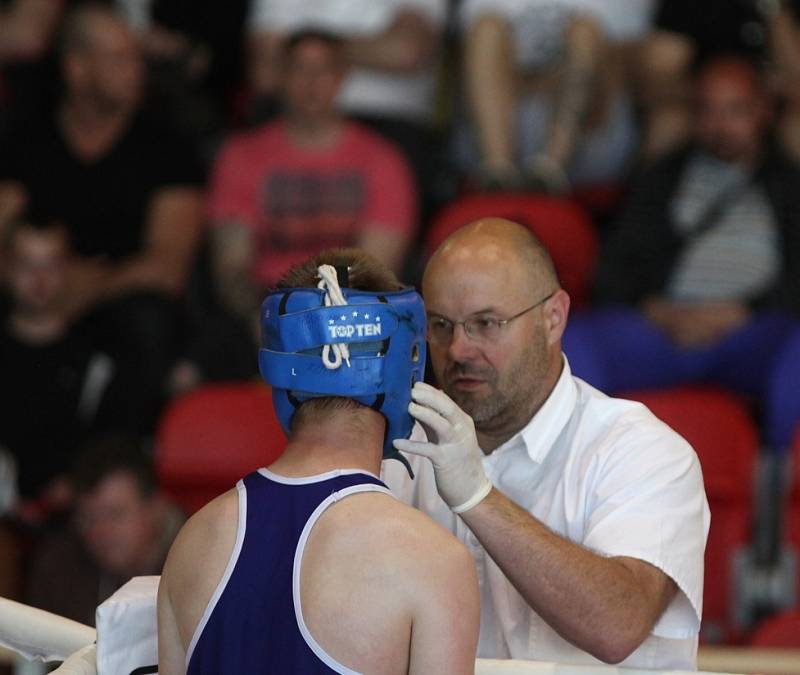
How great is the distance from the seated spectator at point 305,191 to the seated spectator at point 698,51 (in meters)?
1.12

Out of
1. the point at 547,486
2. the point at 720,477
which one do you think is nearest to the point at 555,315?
the point at 547,486

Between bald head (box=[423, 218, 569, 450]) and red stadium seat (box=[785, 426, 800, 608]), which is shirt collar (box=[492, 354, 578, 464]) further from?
red stadium seat (box=[785, 426, 800, 608])

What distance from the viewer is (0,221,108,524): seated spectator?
618cm

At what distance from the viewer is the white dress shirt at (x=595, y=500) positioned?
3266mm

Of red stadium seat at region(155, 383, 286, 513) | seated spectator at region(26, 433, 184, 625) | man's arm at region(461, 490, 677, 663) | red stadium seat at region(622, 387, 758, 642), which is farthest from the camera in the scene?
red stadium seat at region(155, 383, 286, 513)

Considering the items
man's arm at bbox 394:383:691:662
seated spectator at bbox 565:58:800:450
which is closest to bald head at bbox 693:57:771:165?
seated spectator at bbox 565:58:800:450

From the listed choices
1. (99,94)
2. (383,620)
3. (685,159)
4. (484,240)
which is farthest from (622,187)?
(383,620)

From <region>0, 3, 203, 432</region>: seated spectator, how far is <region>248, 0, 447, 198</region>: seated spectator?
0.60 metres

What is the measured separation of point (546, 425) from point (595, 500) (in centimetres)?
23

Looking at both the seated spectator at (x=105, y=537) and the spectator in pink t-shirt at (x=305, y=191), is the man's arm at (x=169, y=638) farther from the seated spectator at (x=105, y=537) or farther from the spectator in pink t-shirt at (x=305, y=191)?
the spectator in pink t-shirt at (x=305, y=191)

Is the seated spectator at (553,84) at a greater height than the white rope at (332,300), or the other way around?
the white rope at (332,300)

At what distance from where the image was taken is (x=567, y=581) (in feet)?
9.96

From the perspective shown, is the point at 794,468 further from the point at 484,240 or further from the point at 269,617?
the point at 269,617

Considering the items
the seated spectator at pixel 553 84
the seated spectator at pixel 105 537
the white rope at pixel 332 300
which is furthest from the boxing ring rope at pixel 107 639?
the seated spectator at pixel 553 84
